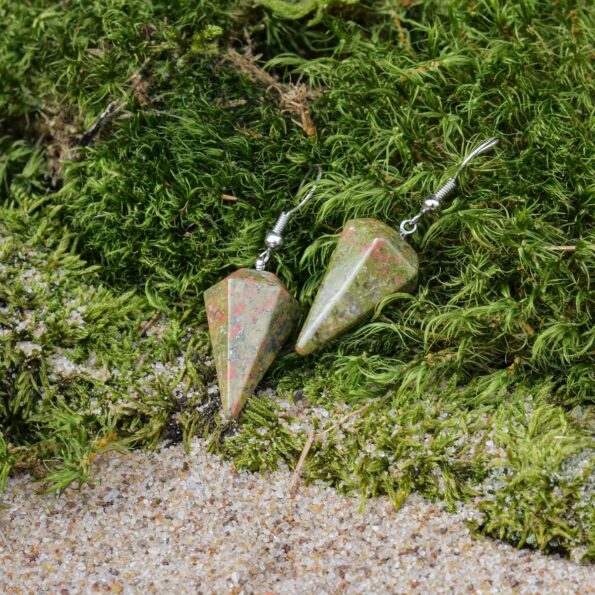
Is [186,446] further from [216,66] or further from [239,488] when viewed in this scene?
[216,66]

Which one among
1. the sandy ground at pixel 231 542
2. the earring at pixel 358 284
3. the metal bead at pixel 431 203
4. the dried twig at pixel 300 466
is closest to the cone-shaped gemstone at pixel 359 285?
the earring at pixel 358 284

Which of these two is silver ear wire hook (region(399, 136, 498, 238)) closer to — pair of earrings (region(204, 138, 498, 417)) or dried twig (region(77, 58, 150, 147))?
pair of earrings (region(204, 138, 498, 417))

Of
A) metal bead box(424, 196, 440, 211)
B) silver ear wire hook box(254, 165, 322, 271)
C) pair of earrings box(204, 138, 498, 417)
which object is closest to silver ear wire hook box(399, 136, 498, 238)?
metal bead box(424, 196, 440, 211)

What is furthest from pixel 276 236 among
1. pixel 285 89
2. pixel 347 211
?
pixel 285 89

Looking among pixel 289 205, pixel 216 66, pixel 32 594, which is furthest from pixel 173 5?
pixel 32 594

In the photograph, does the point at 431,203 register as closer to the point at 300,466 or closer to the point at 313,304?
the point at 313,304
